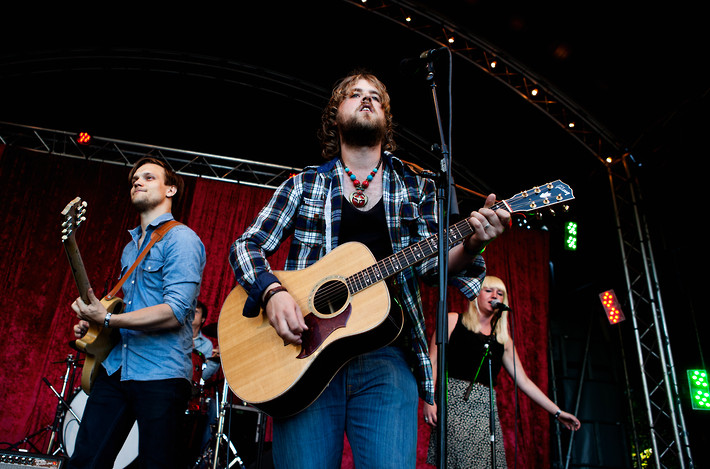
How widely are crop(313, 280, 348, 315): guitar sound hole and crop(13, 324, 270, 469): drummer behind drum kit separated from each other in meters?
3.09

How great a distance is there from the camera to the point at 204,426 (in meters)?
5.91

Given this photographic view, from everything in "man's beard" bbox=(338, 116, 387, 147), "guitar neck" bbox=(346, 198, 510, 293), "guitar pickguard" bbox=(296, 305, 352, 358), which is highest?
"man's beard" bbox=(338, 116, 387, 147)

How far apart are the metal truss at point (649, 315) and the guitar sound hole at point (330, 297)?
19.2ft

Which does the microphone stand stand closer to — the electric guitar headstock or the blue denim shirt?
the blue denim shirt

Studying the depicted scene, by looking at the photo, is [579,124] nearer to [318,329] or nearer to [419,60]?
[419,60]

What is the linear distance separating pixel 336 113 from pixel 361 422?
1.66 meters

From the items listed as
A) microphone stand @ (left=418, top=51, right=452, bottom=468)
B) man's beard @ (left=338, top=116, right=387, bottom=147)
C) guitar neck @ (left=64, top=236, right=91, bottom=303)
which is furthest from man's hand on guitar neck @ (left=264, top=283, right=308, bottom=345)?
guitar neck @ (left=64, top=236, right=91, bottom=303)

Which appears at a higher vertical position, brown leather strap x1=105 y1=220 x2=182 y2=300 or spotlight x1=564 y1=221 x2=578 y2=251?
spotlight x1=564 y1=221 x2=578 y2=251

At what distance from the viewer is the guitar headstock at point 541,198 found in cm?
209

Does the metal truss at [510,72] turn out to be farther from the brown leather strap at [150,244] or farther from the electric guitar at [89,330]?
the electric guitar at [89,330]

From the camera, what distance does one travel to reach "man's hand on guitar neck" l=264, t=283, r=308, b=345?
1804 mm

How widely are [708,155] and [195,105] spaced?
9.78 metres

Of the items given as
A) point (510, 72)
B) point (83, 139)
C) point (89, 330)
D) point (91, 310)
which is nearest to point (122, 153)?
point (83, 139)

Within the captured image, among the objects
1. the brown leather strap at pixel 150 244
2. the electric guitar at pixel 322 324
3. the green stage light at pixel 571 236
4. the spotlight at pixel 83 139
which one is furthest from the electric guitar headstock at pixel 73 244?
the green stage light at pixel 571 236
